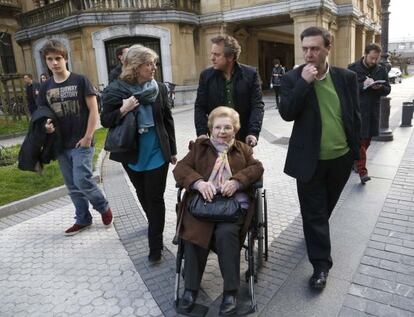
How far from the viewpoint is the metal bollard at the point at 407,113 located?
31.0 ft

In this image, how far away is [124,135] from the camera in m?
3.05

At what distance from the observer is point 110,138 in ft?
10.3

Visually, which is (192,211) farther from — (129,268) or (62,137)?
(62,137)

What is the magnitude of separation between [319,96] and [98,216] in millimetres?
3215

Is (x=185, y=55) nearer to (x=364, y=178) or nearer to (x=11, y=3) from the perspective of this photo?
(x=11, y=3)

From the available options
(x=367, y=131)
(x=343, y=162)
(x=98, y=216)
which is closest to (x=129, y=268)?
(x=98, y=216)

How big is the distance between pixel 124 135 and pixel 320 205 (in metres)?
1.74

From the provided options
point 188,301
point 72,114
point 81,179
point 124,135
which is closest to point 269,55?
point 72,114

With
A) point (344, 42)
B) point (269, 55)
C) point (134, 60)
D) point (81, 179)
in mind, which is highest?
point (344, 42)

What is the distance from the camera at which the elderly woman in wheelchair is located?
2.64 metres

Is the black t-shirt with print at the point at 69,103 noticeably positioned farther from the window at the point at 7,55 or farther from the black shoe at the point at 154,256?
the window at the point at 7,55

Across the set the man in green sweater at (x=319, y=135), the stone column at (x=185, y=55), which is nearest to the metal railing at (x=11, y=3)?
the stone column at (x=185, y=55)

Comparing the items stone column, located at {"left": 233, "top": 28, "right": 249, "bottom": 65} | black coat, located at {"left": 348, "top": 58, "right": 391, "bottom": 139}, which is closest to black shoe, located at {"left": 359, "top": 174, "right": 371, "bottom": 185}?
black coat, located at {"left": 348, "top": 58, "right": 391, "bottom": 139}

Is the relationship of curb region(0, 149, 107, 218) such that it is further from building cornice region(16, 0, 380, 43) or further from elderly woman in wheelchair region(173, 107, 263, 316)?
building cornice region(16, 0, 380, 43)
